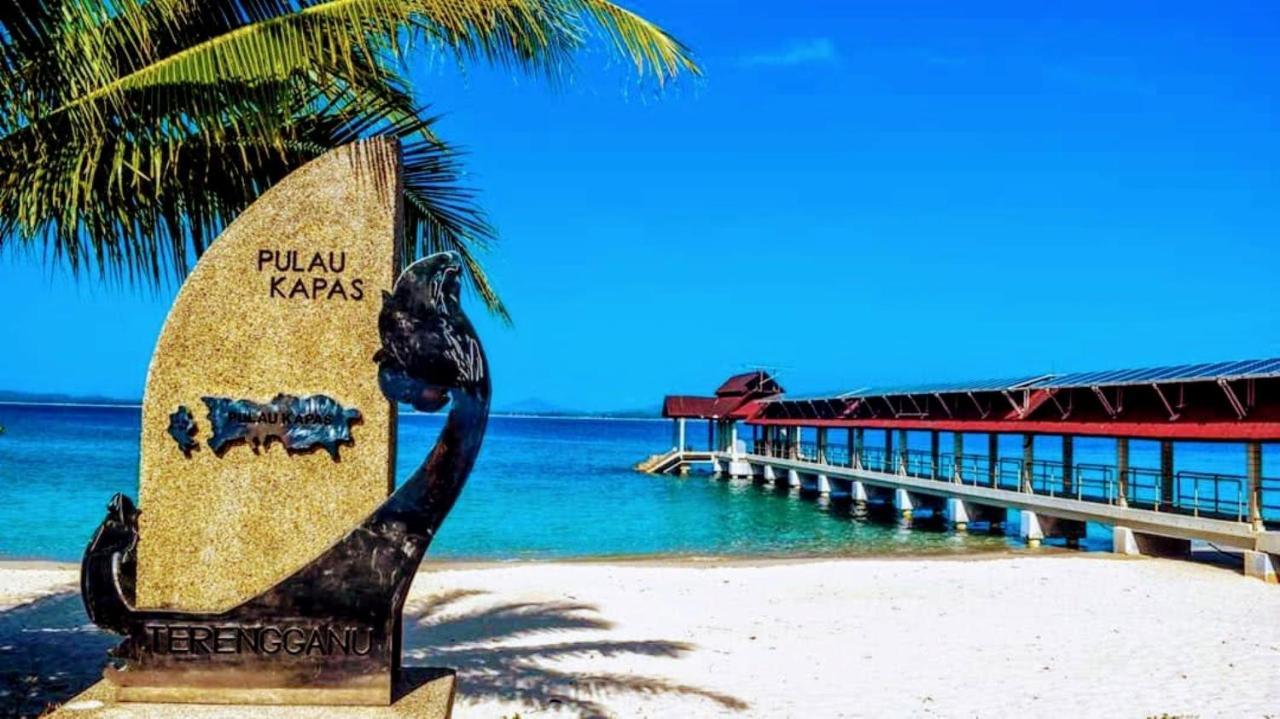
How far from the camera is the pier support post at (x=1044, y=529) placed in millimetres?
25891

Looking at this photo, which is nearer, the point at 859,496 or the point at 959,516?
the point at 959,516

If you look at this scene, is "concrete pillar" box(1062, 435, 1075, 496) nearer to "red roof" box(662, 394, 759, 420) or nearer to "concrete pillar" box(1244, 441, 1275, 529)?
"concrete pillar" box(1244, 441, 1275, 529)

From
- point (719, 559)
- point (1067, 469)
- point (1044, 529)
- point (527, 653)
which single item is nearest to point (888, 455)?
point (1067, 469)

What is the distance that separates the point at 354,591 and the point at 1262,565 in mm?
17248

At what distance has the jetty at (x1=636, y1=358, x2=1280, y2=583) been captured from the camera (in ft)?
60.5

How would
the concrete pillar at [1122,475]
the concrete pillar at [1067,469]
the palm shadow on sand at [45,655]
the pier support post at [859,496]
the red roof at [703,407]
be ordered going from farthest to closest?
the red roof at [703,407], the pier support post at [859,496], the concrete pillar at [1067,469], the concrete pillar at [1122,475], the palm shadow on sand at [45,655]

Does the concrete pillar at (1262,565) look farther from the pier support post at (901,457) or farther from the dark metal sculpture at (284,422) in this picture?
the pier support post at (901,457)

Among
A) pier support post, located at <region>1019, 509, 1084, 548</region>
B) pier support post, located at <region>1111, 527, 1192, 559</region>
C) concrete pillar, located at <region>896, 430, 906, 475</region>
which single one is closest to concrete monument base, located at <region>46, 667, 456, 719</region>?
pier support post, located at <region>1111, 527, 1192, 559</region>

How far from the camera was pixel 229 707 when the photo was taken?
479 centimetres

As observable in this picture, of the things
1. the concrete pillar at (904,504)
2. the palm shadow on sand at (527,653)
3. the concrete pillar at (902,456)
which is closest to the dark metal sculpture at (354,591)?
the palm shadow on sand at (527,653)

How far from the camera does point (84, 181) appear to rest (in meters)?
6.52

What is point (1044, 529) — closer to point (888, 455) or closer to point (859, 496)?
point (859, 496)

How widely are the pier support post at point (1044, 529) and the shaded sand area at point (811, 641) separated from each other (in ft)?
23.1

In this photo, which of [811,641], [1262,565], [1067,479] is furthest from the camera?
[1067,479]
